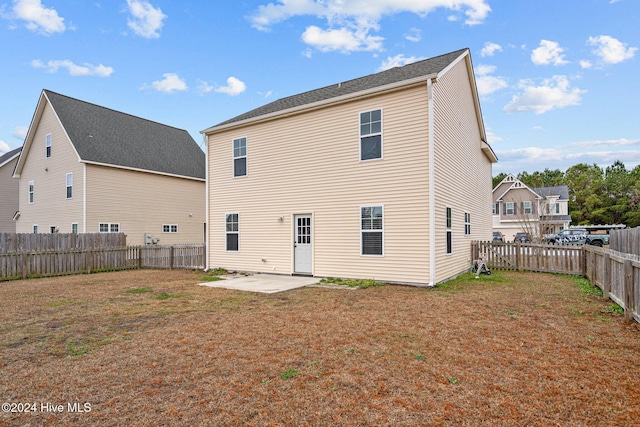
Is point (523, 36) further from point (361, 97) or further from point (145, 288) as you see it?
point (145, 288)

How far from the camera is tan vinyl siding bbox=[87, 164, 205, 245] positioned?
18.6 metres

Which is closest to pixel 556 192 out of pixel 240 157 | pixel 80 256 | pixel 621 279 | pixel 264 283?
pixel 621 279

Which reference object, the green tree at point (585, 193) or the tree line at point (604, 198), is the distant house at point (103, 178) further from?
the tree line at point (604, 198)

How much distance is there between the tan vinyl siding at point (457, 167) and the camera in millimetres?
9875

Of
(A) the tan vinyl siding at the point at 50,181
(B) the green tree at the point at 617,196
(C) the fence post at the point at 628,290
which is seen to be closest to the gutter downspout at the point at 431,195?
(C) the fence post at the point at 628,290

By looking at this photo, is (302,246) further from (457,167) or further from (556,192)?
(556,192)

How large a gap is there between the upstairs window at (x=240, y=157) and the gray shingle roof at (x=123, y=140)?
10.1 meters

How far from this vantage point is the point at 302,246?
1168 centimetres

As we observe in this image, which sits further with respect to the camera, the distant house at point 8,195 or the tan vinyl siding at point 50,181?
the distant house at point 8,195

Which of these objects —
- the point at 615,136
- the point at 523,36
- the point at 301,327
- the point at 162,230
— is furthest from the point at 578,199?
the point at 301,327

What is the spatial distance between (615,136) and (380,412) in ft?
227

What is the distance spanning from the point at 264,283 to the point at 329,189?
3.56 meters

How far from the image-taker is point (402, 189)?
9750 millimetres

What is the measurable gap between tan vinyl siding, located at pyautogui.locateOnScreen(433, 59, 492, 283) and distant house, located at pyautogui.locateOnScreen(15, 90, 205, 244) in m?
17.4
